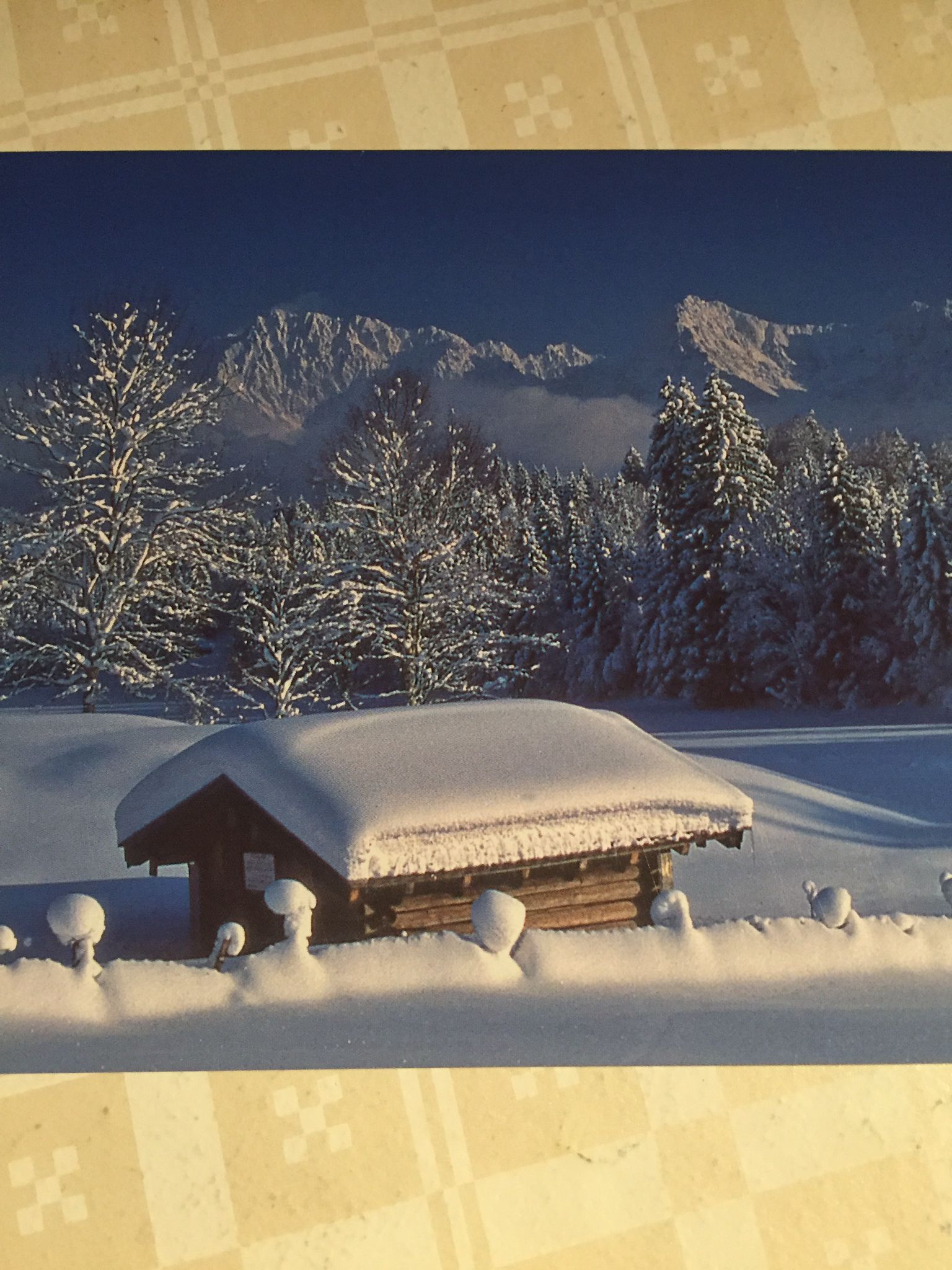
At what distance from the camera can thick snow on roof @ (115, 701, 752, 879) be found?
10.8 ft

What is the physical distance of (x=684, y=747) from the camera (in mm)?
3555

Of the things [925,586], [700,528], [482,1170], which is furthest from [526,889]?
[925,586]

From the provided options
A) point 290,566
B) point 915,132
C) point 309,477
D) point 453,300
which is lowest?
point 290,566

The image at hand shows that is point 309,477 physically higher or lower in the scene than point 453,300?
lower

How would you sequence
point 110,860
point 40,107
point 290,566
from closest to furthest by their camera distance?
point 110,860 → point 290,566 → point 40,107

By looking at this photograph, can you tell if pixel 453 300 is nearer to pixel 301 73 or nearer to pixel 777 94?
pixel 301 73

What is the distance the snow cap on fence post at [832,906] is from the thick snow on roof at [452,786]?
1.06ft

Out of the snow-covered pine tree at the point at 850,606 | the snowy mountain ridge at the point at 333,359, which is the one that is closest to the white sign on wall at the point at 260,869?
the snowy mountain ridge at the point at 333,359

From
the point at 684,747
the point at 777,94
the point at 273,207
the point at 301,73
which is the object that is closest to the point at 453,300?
the point at 273,207

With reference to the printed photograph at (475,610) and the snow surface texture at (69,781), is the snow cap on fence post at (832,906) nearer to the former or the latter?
the printed photograph at (475,610)

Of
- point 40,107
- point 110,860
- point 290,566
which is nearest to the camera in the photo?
point 110,860

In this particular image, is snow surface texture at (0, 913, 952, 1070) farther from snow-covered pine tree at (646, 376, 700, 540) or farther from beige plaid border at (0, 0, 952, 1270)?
snow-covered pine tree at (646, 376, 700, 540)

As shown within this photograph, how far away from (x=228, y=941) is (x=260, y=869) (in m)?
0.23

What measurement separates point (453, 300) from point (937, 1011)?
2.85 meters
